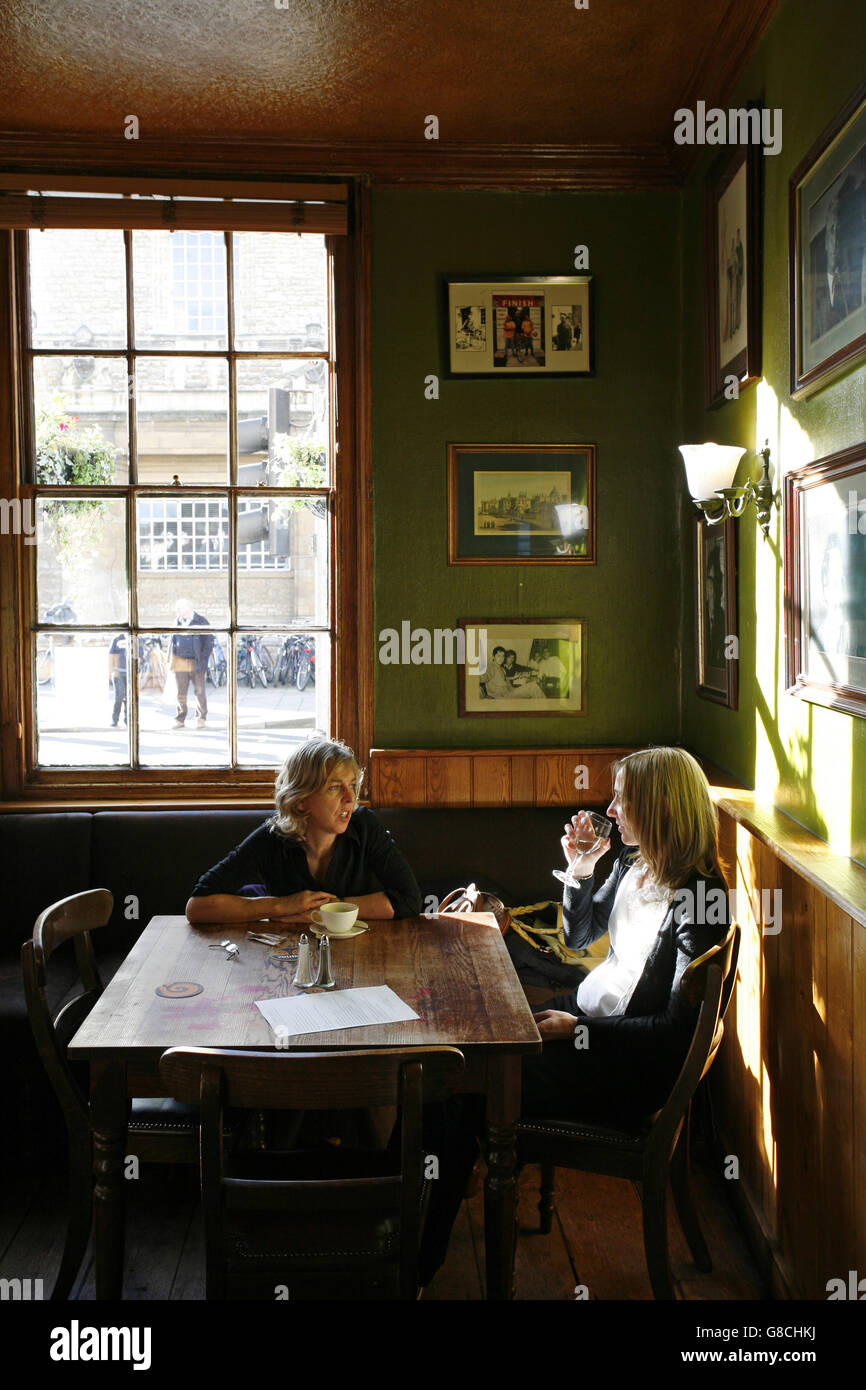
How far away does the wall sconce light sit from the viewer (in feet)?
9.25

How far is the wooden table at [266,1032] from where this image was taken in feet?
6.31

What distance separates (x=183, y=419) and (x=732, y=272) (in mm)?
1905

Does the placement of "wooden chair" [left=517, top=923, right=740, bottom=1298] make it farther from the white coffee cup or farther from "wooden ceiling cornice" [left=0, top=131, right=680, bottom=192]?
"wooden ceiling cornice" [left=0, top=131, right=680, bottom=192]

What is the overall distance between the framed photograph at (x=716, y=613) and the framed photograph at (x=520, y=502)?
0.45 metres

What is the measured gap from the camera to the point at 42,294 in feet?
12.2

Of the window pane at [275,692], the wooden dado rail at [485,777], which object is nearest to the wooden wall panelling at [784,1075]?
the wooden dado rail at [485,777]

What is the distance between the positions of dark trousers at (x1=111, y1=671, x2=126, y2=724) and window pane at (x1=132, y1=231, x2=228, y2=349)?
3.85 ft

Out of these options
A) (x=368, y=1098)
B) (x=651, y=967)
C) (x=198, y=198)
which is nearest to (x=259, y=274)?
(x=198, y=198)

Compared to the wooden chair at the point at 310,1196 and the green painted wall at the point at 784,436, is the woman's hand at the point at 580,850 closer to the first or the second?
the green painted wall at the point at 784,436

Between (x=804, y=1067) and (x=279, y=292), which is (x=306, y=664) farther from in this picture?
(x=804, y=1067)

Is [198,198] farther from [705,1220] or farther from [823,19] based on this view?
[705,1220]

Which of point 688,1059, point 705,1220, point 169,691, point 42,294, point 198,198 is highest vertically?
point 198,198

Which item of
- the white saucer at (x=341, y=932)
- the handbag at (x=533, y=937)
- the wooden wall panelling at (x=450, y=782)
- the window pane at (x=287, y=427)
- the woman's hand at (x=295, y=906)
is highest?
the window pane at (x=287, y=427)

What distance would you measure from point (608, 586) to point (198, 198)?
195 centimetres
